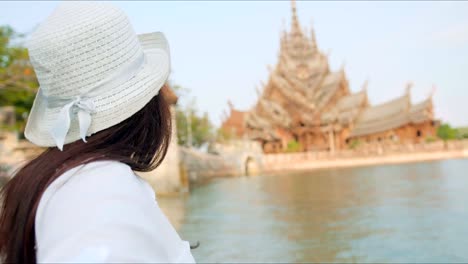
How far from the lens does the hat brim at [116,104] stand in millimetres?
717

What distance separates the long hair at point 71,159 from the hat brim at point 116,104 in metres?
0.02

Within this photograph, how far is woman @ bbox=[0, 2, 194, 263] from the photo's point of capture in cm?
59

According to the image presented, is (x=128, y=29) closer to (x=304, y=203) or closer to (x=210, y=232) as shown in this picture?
(x=210, y=232)

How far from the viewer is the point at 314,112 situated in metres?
32.4

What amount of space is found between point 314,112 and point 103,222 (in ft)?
106

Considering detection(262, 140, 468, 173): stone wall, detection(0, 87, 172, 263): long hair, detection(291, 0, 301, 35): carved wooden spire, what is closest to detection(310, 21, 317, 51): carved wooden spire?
detection(291, 0, 301, 35): carved wooden spire

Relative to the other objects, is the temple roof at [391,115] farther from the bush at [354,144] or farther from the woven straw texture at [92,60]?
the woven straw texture at [92,60]

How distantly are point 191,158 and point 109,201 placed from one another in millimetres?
19559

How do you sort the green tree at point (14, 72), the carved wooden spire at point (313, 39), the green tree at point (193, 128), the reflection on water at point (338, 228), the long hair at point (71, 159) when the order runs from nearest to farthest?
the long hair at point (71, 159)
the reflection on water at point (338, 228)
the green tree at point (14, 72)
the green tree at point (193, 128)
the carved wooden spire at point (313, 39)

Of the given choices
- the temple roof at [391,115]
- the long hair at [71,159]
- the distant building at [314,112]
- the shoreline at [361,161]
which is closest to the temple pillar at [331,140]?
the distant building at [314,112]

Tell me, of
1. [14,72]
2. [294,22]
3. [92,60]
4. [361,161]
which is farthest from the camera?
[294,22]

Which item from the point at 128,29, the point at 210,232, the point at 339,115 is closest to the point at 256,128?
the point at 339,115

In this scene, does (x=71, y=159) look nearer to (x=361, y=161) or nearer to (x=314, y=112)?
(x=361, y=161)

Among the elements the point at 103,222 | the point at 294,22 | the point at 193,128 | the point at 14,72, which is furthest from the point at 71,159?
the point at 294,22
